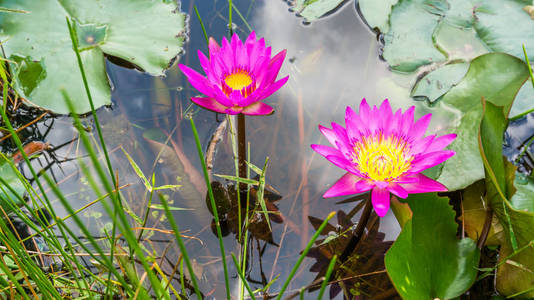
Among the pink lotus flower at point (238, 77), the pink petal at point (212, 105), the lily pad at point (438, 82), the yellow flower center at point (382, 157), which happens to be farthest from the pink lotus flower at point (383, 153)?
the lily pad at point (438, 82)

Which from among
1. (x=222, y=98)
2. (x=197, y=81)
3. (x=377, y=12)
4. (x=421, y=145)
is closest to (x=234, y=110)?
(x=222, y=98)

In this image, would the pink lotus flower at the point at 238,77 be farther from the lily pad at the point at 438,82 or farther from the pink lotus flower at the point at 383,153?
the lily pad at the point at 438,82

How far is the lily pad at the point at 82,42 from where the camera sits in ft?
5.92

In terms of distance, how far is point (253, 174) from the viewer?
1.77 metres

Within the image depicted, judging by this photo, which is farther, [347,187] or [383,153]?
[383,153]

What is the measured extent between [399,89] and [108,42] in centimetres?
145

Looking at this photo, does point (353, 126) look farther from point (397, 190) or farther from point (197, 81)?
point (197, 81)

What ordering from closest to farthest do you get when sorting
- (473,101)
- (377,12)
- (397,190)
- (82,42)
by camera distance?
(397,190) → (473,101) → (82,42) → (377,12)

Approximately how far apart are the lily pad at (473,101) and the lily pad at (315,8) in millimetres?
843

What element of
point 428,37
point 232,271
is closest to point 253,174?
point 232,271

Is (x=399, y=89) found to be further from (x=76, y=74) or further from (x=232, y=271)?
(x=76, y=74)

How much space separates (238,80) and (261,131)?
414 millimetres

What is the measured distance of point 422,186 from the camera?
1.28 meters

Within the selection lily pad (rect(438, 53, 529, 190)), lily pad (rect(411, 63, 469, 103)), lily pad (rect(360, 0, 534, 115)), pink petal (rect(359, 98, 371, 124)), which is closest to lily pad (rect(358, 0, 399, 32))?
lily pad (rect(360, 0, 534, 115))
